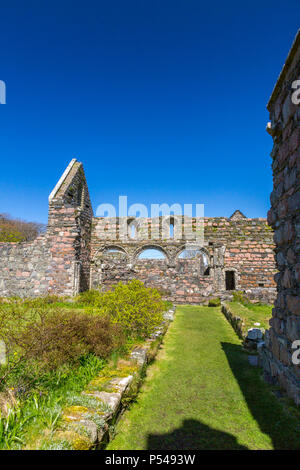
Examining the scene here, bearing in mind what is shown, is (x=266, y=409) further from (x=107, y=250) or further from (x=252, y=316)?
(x=107, y=250)

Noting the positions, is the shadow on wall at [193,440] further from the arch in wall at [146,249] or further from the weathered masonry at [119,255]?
the arch in wall at [146,249]

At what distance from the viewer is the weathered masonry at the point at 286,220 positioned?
328cm

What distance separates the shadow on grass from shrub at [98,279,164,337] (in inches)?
85.4

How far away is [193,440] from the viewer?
2840mm

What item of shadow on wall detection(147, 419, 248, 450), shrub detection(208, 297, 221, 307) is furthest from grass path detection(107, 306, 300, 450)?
shrub detection(208, 297, 221, 307)

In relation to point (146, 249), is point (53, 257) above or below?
below

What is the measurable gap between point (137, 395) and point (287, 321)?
2409mm

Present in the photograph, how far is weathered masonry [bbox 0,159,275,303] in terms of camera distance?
14.8 metres

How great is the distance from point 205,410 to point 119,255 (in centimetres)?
1676

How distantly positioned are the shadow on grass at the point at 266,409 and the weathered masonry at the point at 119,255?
1009cm

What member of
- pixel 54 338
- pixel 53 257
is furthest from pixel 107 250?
pixel 54 338

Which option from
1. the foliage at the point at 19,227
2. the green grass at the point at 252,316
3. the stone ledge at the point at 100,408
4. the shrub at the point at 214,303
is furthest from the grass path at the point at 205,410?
the foliage at the point at 19,227
